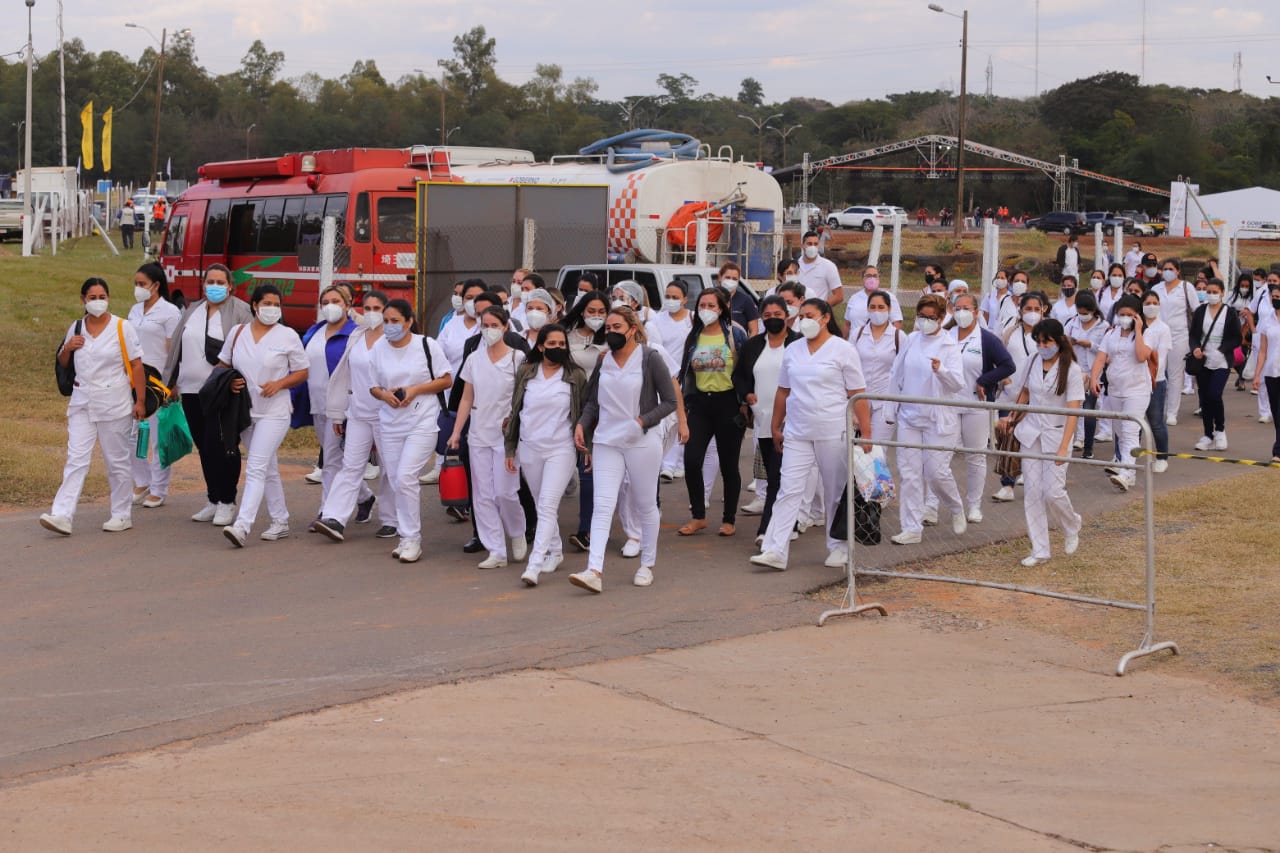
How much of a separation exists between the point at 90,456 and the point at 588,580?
4.03 m

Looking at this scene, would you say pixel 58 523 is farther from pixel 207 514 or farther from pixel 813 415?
pixel 813 415

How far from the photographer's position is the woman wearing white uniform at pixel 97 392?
10891mm

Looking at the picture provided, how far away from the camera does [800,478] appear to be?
397 inches

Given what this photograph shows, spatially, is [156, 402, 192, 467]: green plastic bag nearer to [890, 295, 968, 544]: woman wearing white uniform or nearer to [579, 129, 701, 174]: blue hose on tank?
[890, 295, 968, 544]: woman wearing white uniform

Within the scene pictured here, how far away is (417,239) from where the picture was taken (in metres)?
19.4

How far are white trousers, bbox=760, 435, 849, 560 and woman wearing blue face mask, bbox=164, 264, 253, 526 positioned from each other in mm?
4110

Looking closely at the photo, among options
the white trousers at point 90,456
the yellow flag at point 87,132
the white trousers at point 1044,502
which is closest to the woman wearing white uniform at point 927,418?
the white trousers at point 1044,502

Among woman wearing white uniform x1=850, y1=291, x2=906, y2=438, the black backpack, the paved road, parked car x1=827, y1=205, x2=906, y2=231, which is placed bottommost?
the paved road

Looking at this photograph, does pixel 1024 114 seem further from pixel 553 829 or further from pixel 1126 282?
pixel 553 829

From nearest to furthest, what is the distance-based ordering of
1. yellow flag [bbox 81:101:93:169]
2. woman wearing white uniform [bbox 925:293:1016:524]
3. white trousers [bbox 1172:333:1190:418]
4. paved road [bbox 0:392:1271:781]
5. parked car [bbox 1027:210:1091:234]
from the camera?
paved road [bbox 0:392:1271:781] < woman wearing white uniform [bbox 925:293:1016:524] < white trousers [bbox 1172:333:1190:418] < yellow flag [bbox 81:101:93:169] < parked car [bbox 1027:210:1091:234]

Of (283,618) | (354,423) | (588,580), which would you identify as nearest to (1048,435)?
(588,580)

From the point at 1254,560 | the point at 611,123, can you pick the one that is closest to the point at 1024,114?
the point at 611,123

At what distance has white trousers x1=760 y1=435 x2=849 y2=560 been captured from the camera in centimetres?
1005

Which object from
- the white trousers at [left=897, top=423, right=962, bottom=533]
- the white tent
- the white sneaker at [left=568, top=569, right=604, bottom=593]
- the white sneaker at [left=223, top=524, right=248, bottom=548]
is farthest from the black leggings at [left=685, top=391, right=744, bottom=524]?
the white tent
